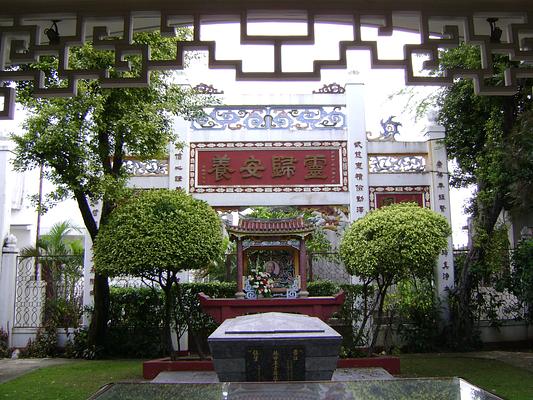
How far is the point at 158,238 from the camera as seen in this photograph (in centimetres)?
757

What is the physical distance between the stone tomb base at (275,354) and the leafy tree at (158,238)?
2807mm

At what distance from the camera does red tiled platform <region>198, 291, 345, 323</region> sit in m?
9.23

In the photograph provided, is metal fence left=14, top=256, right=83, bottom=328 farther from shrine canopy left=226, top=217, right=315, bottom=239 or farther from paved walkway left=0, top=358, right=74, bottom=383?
shrine canopy left=226, top=217, right=315, bottom=239

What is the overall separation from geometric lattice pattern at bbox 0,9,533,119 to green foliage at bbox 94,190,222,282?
455 centimetres

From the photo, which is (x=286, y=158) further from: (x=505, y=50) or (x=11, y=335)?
(x=505, y=50)

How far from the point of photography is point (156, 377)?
7.62 metres

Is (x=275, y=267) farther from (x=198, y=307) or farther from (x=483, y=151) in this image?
(x=483, y=151)

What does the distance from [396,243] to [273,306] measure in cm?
232

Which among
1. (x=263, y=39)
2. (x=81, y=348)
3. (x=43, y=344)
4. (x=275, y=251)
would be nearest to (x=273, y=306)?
(x=275, y=251)

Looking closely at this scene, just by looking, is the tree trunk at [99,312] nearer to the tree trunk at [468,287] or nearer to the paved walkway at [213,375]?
the paved walkway at [213,375]

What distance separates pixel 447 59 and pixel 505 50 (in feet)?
22.5

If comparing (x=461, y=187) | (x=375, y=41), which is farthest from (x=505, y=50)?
(x=461, y=187)

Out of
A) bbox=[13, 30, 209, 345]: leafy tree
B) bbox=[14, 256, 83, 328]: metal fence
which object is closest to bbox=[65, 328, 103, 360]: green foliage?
bbox=[14, 256, 83, 328]: metal fence

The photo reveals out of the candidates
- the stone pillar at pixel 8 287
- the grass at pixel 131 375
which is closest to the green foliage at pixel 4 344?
the stone pillar at pixel 8 287
